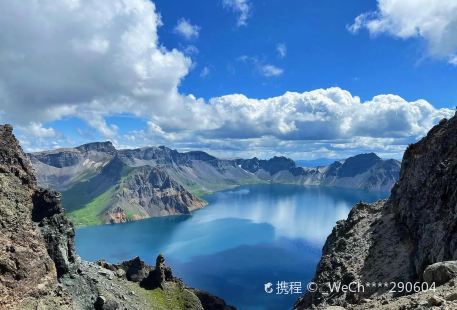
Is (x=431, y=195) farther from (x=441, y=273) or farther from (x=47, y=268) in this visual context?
(x=47, y=268)

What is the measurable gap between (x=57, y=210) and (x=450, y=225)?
98.3 m

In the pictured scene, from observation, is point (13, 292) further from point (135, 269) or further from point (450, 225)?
point (450, 225)

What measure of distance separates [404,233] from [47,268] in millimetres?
80036

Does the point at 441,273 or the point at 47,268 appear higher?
the point at 441,273

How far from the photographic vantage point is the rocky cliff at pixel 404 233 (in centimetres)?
5559

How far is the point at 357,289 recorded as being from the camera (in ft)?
198

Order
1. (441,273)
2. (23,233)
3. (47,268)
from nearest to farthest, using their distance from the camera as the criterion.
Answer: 1. (441,273)
2. (23,233)
3. (47,268)

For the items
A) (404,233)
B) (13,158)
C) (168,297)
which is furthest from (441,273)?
(168,297)

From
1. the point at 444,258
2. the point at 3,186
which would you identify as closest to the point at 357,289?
the point at 444,258

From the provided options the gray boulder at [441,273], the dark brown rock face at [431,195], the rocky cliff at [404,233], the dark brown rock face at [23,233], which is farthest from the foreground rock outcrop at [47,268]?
the gray boulder at [441,273]

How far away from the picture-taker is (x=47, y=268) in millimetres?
98938

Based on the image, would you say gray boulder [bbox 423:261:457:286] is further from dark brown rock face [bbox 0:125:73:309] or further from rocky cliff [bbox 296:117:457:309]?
dark brown rock face [bbox 0:125:73:309]

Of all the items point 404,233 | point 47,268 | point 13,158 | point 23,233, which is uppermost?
point 13,158

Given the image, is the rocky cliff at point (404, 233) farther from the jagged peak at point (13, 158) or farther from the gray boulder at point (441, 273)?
the jagged peak at point (13, 158)
